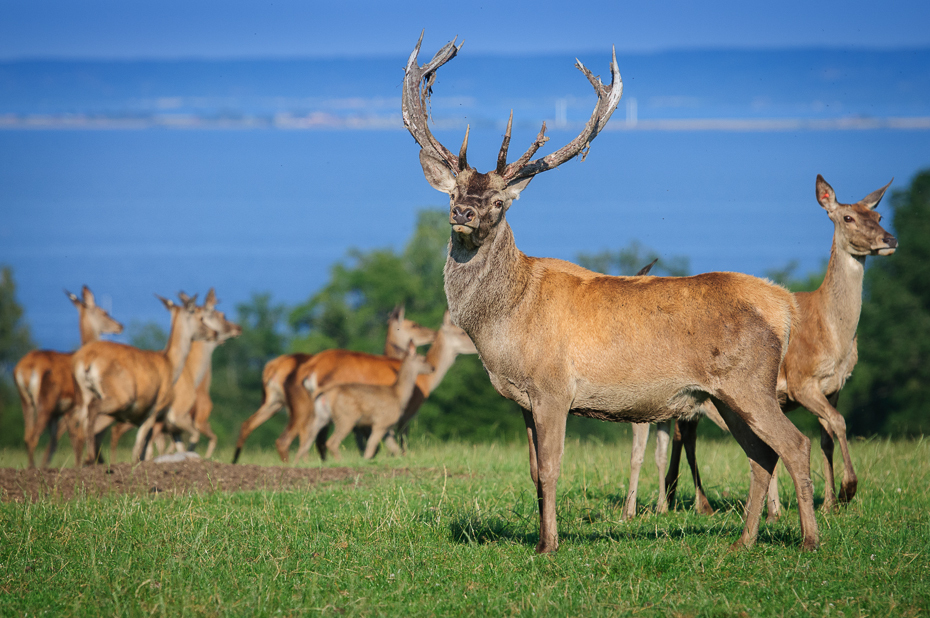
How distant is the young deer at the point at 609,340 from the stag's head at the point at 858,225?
107 inches

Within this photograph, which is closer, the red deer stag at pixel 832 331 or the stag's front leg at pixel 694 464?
the stag's front leg at pixel 694 464

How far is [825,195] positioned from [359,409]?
23.6 ft

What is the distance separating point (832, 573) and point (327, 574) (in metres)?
2.90

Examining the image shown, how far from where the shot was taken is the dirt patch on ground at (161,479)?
7.78 meters

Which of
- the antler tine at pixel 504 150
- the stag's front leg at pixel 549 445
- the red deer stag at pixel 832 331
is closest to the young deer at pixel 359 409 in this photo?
the red deer stag at pixel 832 331

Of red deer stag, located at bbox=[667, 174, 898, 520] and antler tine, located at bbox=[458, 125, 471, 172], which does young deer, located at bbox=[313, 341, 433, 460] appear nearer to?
red deer stag, located at bbox=[667, 174, 898, 520]

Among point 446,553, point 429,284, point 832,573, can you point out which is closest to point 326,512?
point 446,553

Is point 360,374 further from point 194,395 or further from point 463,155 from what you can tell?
point 463,155

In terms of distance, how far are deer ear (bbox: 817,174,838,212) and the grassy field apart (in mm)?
2647

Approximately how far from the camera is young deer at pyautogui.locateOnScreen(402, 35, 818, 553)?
5410 mm

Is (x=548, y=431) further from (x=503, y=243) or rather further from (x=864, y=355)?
(x=864, y=355)

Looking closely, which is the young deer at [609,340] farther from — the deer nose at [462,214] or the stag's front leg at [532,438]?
the stag's front leg at [532,438]

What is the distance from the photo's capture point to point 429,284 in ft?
143

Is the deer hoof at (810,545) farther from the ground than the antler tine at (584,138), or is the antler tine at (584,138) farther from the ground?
the antler tine at (584,138)
